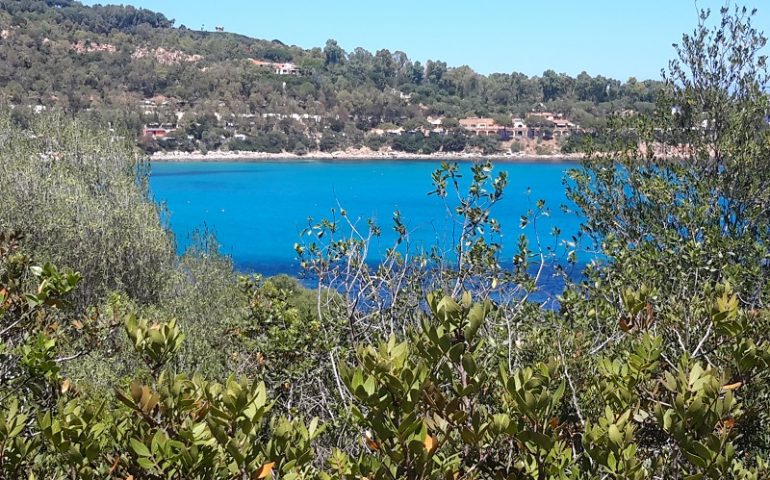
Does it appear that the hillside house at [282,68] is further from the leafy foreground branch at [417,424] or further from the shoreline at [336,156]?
the leafy foreground branch at [417,424]

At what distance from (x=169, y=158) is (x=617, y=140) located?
88625 mm

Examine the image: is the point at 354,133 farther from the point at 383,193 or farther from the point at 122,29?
the point at 122,29

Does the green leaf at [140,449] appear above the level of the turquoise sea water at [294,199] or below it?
above

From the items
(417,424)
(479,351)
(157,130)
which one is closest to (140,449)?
(417,424)

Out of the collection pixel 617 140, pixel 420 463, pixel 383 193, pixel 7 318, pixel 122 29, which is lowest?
pixel 383 193

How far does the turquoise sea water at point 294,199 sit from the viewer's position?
41.7 m

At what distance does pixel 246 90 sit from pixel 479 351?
111 metres

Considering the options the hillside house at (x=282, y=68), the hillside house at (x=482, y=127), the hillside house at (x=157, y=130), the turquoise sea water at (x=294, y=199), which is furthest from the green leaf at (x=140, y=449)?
the hillside house at (x=282, y=68)

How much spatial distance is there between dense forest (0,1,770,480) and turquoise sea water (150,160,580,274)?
21.7 metres

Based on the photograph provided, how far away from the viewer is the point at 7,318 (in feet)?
9.32

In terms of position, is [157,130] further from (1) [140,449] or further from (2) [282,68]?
(1) [140,449]

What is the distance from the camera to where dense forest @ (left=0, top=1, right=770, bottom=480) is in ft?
5.00

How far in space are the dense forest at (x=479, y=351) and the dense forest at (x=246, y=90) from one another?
77.4m

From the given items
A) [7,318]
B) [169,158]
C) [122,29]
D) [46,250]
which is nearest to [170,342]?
[7,318]
